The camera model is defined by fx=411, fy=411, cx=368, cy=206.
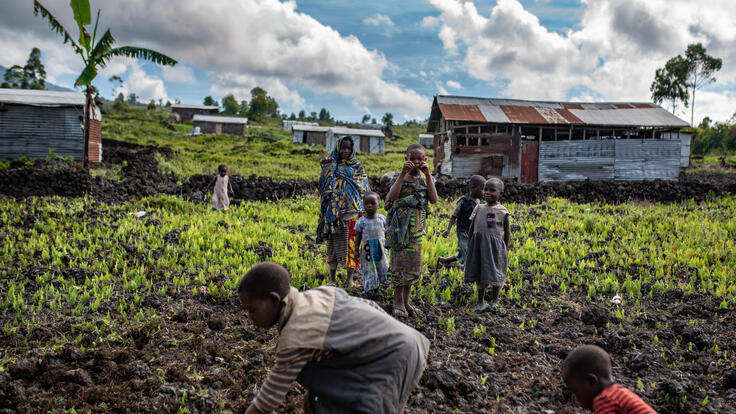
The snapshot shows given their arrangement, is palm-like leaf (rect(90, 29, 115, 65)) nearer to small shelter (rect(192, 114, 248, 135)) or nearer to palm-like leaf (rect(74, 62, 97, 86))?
palm-like leaf (rect(74, 62, 97, 86))

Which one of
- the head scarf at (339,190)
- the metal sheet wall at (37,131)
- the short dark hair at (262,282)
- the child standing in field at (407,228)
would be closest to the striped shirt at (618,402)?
the short dark hair at (262,282)

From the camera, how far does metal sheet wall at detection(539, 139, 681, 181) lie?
16.7 metres

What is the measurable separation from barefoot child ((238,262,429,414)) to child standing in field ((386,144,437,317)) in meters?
2.36

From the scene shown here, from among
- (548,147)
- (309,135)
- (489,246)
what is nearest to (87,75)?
(489,246)

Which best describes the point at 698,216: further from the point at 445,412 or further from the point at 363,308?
the point at 363,308

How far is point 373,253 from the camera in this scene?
4941mm

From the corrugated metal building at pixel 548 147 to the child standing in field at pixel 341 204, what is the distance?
1169 cm

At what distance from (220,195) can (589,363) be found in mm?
9180

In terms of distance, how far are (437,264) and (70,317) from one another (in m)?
4.75

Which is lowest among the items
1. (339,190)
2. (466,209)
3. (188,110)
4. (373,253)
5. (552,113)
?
(373,253)

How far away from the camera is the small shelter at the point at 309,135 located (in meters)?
41.8

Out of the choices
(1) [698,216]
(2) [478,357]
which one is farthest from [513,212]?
(2) [478,357]

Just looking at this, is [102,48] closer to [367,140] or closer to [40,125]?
[40,125]

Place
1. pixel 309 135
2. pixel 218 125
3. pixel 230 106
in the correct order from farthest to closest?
pixel 230 106, pixel 218 125, pixel 309 135
